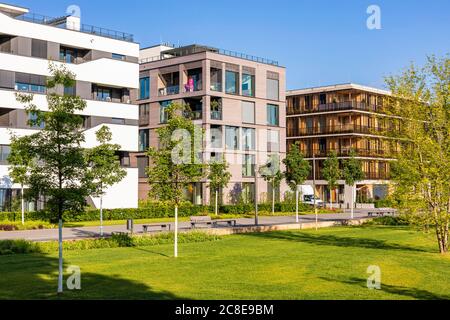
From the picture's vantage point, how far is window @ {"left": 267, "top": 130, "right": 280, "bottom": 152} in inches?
2645

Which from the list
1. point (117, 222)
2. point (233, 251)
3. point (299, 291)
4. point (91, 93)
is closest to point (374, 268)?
point (299, 291)

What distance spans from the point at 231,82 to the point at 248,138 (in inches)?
258

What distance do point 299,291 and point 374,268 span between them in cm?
524

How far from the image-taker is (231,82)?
64.2m

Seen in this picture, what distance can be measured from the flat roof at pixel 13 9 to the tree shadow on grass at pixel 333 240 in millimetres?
28744

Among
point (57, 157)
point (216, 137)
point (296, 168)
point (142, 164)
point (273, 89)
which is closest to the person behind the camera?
point (57, 157)

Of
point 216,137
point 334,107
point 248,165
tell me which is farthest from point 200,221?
point 334,107

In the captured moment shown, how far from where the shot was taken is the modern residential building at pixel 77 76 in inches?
1767

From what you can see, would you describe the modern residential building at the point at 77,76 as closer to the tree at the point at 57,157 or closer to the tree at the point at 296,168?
the tree at the point at 296,168

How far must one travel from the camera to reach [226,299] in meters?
14.8

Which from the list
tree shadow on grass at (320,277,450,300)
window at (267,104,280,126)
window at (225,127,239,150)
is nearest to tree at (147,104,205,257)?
tree shadow on grass at (320,277,450,300)

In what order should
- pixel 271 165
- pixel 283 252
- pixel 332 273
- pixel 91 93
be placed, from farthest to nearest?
pixel 271 165 < pixel 91 93 < pixel 283 252 < pixel 332 273

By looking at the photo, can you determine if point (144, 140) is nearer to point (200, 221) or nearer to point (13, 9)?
point (13, 9)
